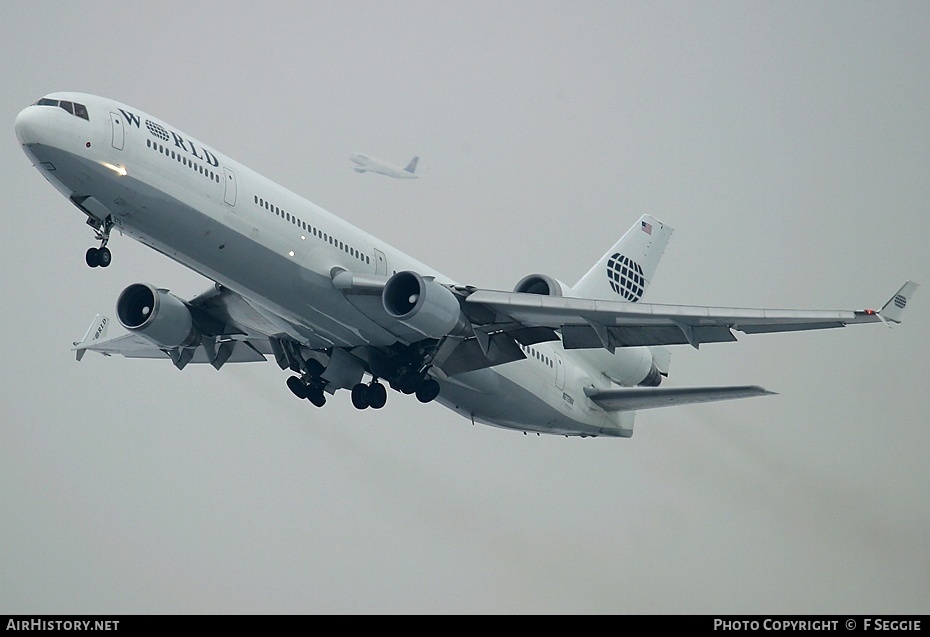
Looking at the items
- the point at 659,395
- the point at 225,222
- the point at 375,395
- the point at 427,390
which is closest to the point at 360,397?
the point at 375,395

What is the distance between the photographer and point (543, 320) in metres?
31.8

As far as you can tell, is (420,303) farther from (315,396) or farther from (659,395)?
(659,395)

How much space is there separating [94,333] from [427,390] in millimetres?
13208

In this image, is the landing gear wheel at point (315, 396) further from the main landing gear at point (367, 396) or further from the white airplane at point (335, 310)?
the main landing gear at point (367, 396)

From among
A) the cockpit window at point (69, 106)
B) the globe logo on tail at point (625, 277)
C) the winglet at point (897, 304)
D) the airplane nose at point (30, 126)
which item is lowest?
the globe logo on tail at point (625, 277)

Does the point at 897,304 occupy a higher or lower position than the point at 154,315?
higher

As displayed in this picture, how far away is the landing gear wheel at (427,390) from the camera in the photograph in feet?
109

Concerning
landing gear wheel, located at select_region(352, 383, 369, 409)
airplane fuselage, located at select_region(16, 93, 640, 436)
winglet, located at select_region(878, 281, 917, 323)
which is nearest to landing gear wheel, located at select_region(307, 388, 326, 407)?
landing gear wheel, located at select_region(352, 383, 369, 409)

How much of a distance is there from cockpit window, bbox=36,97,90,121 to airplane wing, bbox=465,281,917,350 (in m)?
10.0

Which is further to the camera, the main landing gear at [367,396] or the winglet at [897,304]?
the main landing gear at [367,396]

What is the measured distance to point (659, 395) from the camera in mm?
36344

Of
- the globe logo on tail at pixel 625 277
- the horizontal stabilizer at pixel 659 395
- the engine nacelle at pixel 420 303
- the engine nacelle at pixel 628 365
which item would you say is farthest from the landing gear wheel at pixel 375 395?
the globe logo on tail at pixel 625 277

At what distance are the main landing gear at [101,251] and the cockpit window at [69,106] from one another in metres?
2.42
